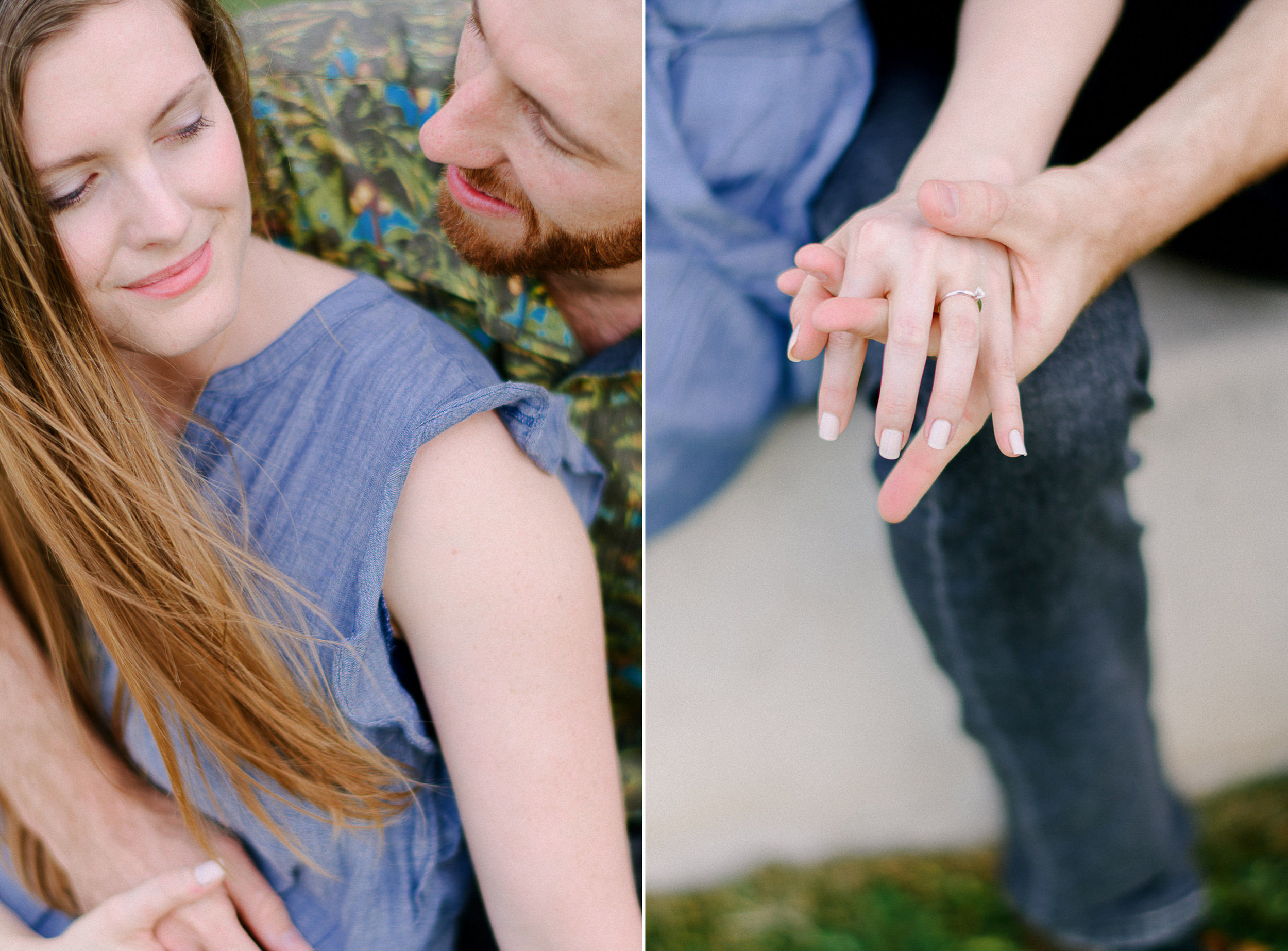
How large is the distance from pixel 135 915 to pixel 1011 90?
1.01 meters

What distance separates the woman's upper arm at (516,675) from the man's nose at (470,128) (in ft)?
0.69

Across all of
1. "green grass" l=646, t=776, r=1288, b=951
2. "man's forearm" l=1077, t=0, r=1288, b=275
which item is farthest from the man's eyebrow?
"green grass" l=646, t=776, r=1288, b=951

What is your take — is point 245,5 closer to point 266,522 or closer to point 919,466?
point 266,522

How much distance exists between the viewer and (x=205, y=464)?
618mm

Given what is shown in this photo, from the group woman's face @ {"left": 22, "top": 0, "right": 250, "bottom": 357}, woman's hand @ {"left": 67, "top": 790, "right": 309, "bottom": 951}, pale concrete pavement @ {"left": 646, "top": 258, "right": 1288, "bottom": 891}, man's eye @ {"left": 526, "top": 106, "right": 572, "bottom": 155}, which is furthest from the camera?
pale concrete pavement @ {"left": 646, "top": 258, "right": 1288, "bottom": 891}

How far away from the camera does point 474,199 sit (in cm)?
65

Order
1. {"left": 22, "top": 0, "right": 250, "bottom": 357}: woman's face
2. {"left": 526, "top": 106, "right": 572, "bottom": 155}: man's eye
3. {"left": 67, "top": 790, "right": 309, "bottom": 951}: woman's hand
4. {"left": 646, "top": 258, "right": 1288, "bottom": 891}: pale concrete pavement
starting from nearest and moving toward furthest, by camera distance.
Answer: {"left": 22, "top": 0, "right": 250, "bottom": 357}: woman's face, {"left": 526, "top": 106, "right": 572, "bottom": 155}: man's eye, {"left": 67, "top": 790, "right": 309, "bottom": 951}: woman's hand, {"left": 646, "top": 258, "right": 1288, "bottom": 891}: pale concrete pavement

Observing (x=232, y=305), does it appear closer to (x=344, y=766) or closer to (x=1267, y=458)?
(x=344, y=766)

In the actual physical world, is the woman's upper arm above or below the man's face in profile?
below

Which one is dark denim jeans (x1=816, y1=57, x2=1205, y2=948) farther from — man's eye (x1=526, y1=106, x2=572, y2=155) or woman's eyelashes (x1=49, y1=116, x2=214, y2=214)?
woman's eyelashes (x1=49, y1=116, x2=214, y2=214)

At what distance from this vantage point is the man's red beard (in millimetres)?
639

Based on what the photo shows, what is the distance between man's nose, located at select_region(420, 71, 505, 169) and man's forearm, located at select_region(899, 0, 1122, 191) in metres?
0.33

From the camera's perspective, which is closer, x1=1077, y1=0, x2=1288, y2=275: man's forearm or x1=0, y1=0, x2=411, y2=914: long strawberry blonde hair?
x1=0, y1=0, x2=411, y2=914: long strawberry blonde hair

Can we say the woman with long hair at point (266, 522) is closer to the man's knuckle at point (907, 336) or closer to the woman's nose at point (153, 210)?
the woman's nose at point (153, 210)
